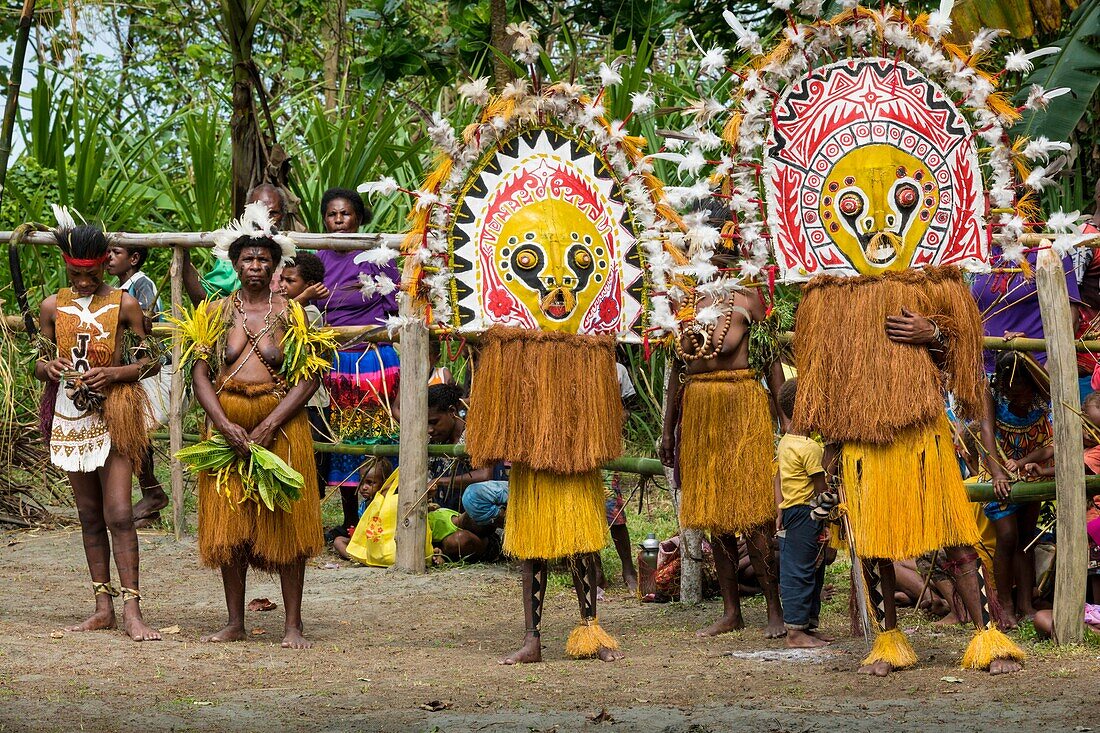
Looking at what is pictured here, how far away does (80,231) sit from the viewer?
6.03 metres

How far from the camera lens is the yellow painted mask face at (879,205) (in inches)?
202

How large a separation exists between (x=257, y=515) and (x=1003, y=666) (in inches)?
121

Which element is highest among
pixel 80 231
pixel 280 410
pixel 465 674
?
pixel 80 231

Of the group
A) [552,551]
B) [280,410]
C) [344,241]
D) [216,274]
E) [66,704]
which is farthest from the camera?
[216,274]

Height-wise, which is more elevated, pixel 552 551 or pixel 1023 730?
pixel 552 551

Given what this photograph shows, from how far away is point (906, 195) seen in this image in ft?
16.8

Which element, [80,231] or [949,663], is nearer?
[949,663]

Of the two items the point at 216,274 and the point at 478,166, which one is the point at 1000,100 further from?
the point at 216,274

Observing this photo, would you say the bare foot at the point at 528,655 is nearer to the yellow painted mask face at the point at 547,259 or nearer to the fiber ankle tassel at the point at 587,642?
the fiber ankle tassel at the point at 587,642

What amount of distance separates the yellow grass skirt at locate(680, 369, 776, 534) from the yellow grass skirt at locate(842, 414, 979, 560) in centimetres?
91

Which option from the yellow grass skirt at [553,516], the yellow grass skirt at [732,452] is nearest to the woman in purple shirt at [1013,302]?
the yellow grass skirt at [732,452]

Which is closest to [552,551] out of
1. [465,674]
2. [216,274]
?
[465,674]

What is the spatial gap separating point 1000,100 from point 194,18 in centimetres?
1326

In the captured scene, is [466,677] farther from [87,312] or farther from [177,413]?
[177,413]
